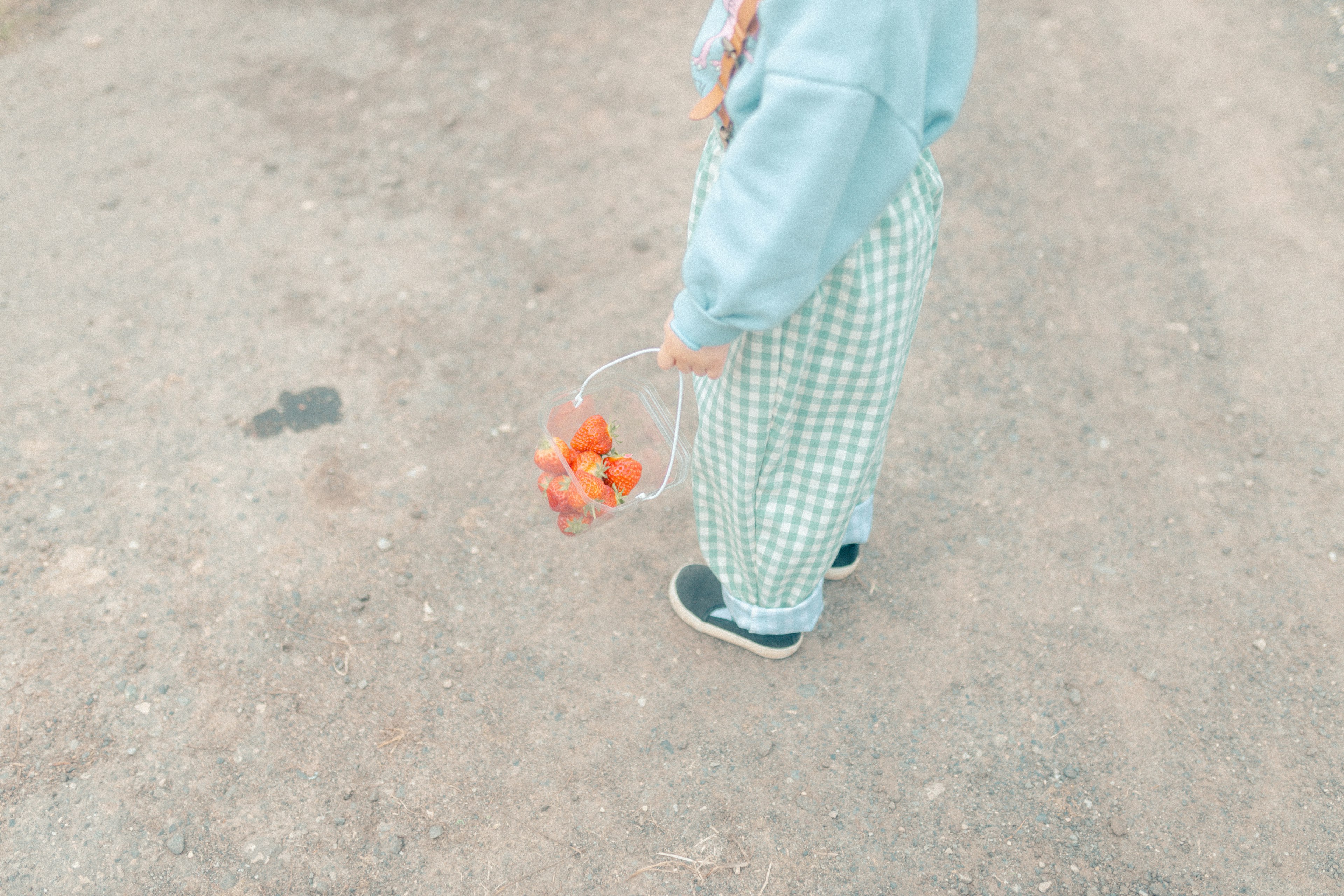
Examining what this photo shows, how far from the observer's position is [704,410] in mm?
1637

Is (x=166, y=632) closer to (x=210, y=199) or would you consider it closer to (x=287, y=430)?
(x=287, y=430)

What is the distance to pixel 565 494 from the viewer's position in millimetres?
1830

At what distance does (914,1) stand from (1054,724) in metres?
1.56

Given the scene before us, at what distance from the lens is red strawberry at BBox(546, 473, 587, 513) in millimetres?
1799

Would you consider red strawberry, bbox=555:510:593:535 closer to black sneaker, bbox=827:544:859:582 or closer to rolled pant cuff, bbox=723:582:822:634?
rolled pant cuff, bbox=723:582:822:634

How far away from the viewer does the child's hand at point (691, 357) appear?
1363mm

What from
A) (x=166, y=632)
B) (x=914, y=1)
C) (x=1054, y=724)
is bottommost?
(x=1054, y=724)

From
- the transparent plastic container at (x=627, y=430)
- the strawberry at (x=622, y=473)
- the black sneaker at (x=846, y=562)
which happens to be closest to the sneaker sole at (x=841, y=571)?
the black sneaker at (x=846, y=562)

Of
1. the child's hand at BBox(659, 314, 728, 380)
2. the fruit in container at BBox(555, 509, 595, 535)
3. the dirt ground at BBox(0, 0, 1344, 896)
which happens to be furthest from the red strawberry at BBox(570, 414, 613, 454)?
the dirt ground at BBox(0, 0, 1344, 896)

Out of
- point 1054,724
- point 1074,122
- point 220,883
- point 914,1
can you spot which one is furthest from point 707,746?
point 1074,122

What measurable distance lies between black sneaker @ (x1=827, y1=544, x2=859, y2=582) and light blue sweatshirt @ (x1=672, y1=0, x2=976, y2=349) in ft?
3.40

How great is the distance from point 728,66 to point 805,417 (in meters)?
0.61

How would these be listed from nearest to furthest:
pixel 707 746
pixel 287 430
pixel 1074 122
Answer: pixel 707 746, pixel 287 430, pixel 1074 122

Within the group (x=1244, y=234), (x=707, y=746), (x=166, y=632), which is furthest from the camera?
(x=1244, y=234)
